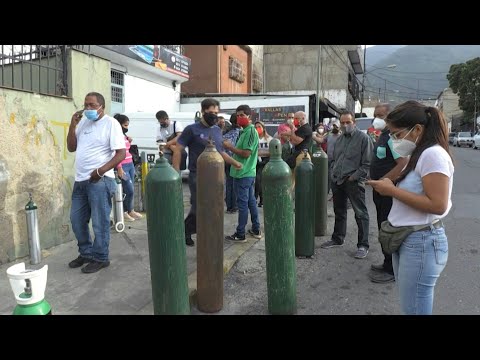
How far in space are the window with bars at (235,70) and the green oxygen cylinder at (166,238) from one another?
65.5 feet

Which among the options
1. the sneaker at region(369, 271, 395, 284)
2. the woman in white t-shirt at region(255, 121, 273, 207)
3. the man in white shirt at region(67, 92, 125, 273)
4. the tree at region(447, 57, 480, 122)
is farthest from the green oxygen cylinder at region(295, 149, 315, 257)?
the tree at region(447, 57, 480, 122)

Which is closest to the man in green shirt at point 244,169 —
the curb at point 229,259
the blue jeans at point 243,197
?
the blue jeans at point 243,197

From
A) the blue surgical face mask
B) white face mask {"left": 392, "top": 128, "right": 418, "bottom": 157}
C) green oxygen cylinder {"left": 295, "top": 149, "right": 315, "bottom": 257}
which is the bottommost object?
green oxygen cylinder {"left": 295, "top": 149, "right": 315, "bottom": 257}

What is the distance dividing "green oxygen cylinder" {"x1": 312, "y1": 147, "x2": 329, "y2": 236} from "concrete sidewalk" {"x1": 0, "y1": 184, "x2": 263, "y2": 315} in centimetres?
111

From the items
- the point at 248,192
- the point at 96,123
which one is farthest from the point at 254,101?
the point at 96,123

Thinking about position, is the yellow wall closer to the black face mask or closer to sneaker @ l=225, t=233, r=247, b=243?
the black face mask

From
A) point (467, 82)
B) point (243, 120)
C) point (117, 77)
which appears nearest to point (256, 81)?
point (117, 77)

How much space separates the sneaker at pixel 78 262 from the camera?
13.9ft

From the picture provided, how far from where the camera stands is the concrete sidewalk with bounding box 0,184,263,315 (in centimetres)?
337

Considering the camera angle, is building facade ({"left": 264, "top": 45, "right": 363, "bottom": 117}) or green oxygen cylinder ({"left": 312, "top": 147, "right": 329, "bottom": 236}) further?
building facade ({"left": 264, "top": 45, "right": 363, "bottom": 117})

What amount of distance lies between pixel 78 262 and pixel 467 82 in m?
50.9

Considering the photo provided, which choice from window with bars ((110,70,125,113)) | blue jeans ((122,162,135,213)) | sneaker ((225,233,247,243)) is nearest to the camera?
sneaker ((225,233,247,243))

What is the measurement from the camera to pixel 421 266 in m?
2.22

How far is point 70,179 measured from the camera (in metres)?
5.11
